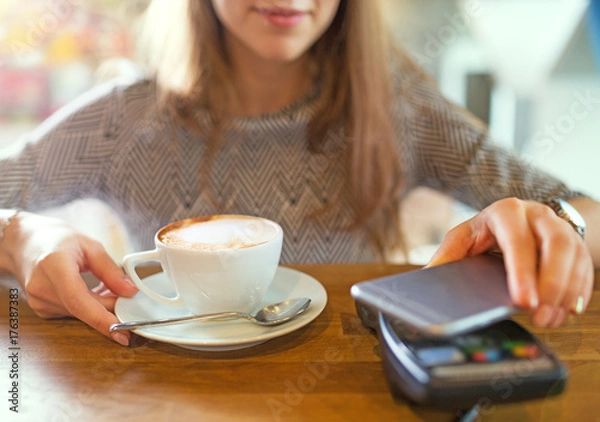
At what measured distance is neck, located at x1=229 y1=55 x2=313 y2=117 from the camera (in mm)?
1169

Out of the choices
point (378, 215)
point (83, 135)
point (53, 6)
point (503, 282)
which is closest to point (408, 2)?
point (53, 6)

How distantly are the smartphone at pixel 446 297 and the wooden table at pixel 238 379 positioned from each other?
101mm

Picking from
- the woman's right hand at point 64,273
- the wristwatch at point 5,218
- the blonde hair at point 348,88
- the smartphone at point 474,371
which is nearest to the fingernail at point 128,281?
the woman's right hand at point 64,273

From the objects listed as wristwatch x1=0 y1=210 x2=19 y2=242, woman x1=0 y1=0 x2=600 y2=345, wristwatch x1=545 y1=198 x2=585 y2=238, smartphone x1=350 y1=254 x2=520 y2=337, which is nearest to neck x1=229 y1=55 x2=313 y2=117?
woman x1=0 y1=0 x2=600 y2=345

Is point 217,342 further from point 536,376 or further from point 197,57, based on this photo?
point 197,57

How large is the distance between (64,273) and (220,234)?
0.19 meters

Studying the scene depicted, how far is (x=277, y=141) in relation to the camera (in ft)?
3.67

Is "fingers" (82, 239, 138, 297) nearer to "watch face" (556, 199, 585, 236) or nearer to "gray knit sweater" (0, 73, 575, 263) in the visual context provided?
"gray knit sweater" (0, 73, 575, 263)

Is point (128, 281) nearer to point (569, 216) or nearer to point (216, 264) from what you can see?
point (216, 264)

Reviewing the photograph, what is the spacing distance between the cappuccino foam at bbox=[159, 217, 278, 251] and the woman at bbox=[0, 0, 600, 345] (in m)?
0.41

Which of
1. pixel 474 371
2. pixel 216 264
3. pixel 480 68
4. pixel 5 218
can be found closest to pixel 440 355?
pixel 474 371

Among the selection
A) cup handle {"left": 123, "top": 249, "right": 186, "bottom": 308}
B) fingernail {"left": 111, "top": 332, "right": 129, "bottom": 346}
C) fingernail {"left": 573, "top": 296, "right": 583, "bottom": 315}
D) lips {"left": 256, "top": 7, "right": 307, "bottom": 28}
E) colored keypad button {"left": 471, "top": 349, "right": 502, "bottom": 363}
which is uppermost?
lips {"left": 256, "top": 7, "right": 307, "bottom": 28}

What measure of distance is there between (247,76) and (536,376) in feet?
3.10

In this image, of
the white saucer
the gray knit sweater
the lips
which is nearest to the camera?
the white saucer
